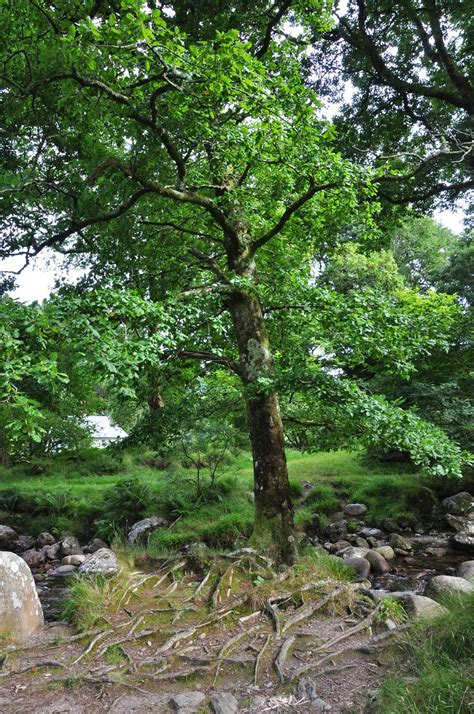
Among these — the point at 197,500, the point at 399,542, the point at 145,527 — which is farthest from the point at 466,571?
the point at 145,527

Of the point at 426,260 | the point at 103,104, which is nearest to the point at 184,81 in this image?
the point at 103,104

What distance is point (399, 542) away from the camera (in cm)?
1114

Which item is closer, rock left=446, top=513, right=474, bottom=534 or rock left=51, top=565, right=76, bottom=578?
rock left=51, top=565, right=76, bottom=578

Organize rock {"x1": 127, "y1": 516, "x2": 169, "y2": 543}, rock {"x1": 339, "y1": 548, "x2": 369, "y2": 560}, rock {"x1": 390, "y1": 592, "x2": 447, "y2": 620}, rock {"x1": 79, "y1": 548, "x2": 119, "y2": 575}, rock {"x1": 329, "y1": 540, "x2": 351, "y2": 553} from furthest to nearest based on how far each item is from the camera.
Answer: rock {"x1": 127, "y1": 516, "x2": 169, "y2": 543} → rock {"x1": 329, "y1": 540, "x2": 351, "y2": 553} → rock {"x1": 339, "y1": 548, "x2": 369, "y2": 560} → rock {"x1": 79, "y1": 548, "x2": 119, "y2": 575} → rock {"x1": 390, "y1": 592, "x2": 447, "y2": 620}

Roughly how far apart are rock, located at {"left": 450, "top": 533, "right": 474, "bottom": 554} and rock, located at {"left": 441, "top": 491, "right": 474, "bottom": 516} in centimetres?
194

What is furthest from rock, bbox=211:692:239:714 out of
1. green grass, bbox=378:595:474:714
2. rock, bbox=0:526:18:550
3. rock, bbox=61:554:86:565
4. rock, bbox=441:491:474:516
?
rock, bbox=0:526:18:550

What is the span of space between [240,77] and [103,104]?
2.60 metres

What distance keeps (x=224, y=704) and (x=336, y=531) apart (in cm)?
924

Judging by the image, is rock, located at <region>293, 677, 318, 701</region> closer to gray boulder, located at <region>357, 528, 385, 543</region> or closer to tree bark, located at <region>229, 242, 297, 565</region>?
tree bark, located at <region>229, 242, 297, 565</region>

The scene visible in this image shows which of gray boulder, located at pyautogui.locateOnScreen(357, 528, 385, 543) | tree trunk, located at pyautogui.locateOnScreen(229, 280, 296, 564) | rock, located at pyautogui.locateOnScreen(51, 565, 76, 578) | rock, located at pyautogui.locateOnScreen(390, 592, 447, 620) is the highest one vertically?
tree trunk, located at pyautogui.locateOnScreen(229, 280, 296, 564)

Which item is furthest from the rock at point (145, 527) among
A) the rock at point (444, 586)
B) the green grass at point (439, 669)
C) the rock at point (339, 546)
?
the green grass at point (439, 669)

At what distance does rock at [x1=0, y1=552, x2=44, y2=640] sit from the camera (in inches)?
226

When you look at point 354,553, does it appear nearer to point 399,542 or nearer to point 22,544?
point 399,542

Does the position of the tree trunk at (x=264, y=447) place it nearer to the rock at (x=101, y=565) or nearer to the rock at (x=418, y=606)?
the rock at (x=418, y=606)
